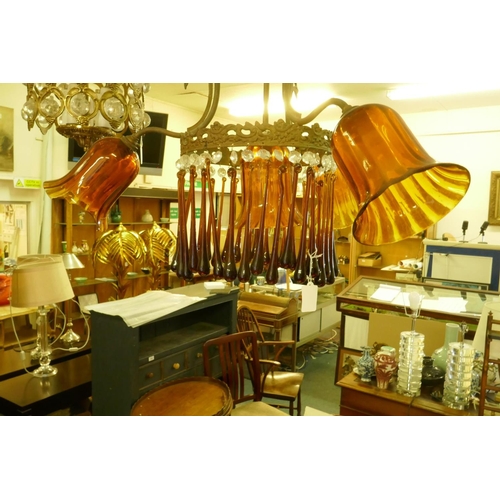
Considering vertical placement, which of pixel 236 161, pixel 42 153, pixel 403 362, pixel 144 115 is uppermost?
pixel 42 153

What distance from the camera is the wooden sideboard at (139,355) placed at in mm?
2188

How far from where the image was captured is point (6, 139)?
3730 millimetres

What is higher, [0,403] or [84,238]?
[84,238]

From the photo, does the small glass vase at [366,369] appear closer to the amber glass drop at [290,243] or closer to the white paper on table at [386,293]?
the white paper on table at [386,293]

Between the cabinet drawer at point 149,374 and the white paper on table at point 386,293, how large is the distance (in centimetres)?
→ 159

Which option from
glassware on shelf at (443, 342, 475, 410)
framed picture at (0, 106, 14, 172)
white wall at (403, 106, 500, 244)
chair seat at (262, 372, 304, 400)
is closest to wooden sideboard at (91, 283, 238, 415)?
chair seat at (262, 372, 304, 400)

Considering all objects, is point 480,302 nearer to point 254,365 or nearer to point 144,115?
point 254,365

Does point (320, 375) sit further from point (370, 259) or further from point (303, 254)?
point (303, 254)

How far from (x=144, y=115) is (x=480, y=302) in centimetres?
256

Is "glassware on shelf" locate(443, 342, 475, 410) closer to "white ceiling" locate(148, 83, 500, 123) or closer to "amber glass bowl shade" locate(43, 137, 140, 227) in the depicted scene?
"amber glass bowl shade" locate(43, 137, 140, 227)

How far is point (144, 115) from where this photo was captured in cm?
126

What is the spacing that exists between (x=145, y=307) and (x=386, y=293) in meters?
1.78

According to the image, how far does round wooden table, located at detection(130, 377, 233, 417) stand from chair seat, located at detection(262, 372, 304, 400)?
852 mm
